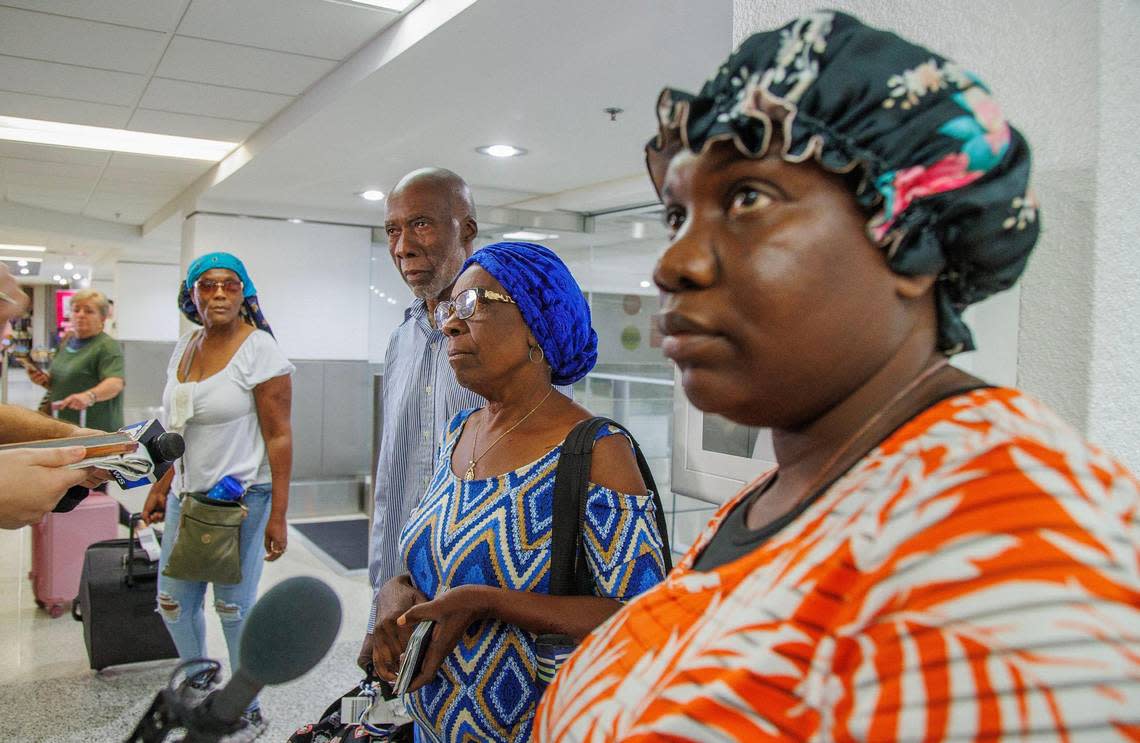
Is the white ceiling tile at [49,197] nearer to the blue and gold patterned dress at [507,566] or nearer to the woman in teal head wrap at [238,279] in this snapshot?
the woman in teal head wrap at [238,279]

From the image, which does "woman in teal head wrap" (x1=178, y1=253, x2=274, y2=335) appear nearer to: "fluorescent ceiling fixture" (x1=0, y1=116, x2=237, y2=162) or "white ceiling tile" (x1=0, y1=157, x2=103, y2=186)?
"fluorescent ceiling fixture" (x1=0, y1=116, x2=237, y2=162)

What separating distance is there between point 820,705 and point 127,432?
1.47 meters

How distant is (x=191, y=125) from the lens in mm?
6051

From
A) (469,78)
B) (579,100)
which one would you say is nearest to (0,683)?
(469,78)

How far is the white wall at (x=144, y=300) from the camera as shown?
637 inches

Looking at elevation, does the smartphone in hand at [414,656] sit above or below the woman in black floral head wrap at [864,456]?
below

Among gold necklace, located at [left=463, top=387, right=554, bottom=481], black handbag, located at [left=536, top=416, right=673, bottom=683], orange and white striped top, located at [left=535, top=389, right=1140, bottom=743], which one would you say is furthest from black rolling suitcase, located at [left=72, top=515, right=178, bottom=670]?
orange and white striped top, located at [left=535, top=389, right=1140, bottom=743]

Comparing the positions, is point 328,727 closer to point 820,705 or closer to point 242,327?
point 820,705

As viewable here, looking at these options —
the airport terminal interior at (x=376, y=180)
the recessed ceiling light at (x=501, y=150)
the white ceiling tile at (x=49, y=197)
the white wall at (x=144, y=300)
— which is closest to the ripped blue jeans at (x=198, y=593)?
the airport terminal interior at (x=376, y=180)

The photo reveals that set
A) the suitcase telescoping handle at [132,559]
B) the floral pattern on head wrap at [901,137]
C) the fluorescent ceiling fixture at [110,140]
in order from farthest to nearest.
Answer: the fluorescent ceiling fixture at [110,140], the suitcase telescoping handle at [132,559], the floral pattern on head wrap at [901,137]

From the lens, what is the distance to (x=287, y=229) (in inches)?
336

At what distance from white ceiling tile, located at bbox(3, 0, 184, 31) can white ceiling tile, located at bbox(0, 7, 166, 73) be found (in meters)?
0.08

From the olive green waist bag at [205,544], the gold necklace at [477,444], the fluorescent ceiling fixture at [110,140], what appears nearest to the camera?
the gold necklace at [477,444]

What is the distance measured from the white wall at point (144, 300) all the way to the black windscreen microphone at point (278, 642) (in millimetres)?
16867
